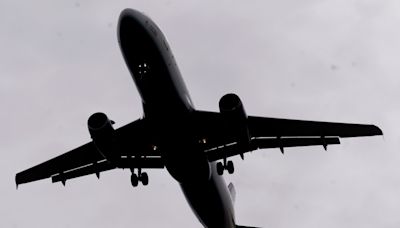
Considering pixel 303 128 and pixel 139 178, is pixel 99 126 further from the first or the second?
pixel 303 128

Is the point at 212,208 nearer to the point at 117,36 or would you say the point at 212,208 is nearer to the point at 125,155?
the point at 125,155

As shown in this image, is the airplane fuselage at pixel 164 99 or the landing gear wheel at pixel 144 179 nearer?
the airplane fuselage at pixel 164 99

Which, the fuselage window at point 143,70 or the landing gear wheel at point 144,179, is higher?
the fuselage window at point 143,70

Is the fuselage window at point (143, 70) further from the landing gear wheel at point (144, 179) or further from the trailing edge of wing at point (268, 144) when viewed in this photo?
the landing gear wheel at point (144, 179)

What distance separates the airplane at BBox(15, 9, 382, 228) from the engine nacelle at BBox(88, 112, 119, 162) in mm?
47

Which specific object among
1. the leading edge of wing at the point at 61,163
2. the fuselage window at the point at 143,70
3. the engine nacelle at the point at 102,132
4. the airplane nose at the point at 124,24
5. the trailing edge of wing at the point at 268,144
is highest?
the airplane nose at the point at 124,24

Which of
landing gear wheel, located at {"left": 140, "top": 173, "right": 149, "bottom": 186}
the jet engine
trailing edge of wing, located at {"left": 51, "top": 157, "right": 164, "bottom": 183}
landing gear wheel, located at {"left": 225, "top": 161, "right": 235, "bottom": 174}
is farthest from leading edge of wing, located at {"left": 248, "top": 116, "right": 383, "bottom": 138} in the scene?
landing gear wheel, located at {"left": 140, "top": 173, "right": 149, "bottom": 186}

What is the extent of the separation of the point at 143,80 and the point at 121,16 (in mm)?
3054

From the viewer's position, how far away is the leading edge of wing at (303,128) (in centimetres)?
2873

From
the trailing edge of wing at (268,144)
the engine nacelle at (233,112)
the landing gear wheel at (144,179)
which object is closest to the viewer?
the engine nacelle at (233,112)

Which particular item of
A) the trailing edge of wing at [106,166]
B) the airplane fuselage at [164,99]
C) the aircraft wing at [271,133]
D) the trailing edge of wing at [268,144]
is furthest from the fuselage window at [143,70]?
the trailing edge of wing at [268,144]

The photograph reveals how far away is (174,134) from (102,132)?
3.42 metres

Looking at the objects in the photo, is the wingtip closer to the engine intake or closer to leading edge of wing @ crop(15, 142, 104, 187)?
the engine intake

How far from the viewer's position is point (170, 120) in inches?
1085
